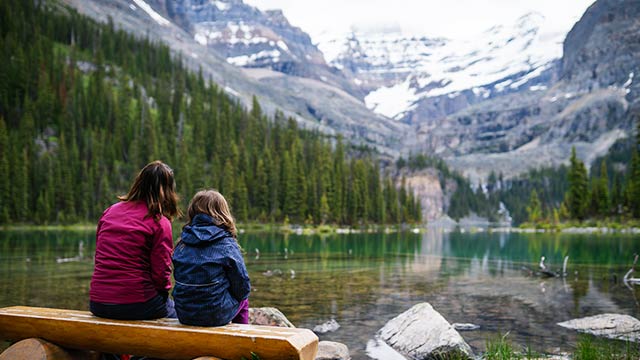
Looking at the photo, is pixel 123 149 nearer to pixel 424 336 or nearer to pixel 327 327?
pixel 327 327

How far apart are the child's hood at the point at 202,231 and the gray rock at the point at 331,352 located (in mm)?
5551

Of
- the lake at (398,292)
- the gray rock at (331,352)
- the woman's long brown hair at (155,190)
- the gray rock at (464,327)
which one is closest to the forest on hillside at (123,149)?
the lake at (398,292)

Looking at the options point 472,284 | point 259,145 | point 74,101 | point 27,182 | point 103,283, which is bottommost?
point 472,284

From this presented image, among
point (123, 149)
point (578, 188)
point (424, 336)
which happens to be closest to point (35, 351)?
point (424, 336)

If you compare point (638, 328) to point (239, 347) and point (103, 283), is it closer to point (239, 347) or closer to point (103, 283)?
point (239, 347)

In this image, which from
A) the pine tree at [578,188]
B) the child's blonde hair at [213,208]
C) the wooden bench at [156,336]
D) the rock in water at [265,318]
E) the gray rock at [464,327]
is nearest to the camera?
the wooden bench at [156,336]

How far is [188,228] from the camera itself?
6.56 m

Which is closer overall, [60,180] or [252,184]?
[60,180]

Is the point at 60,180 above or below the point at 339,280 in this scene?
above

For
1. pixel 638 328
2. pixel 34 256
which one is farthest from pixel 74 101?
pixel 638 328

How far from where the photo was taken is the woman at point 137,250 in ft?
21.8

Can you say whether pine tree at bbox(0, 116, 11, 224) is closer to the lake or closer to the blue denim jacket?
the lake

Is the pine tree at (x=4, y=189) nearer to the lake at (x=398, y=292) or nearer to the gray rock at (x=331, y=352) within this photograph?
the lake at (x=398, y=292)

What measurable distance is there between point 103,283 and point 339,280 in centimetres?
2037
